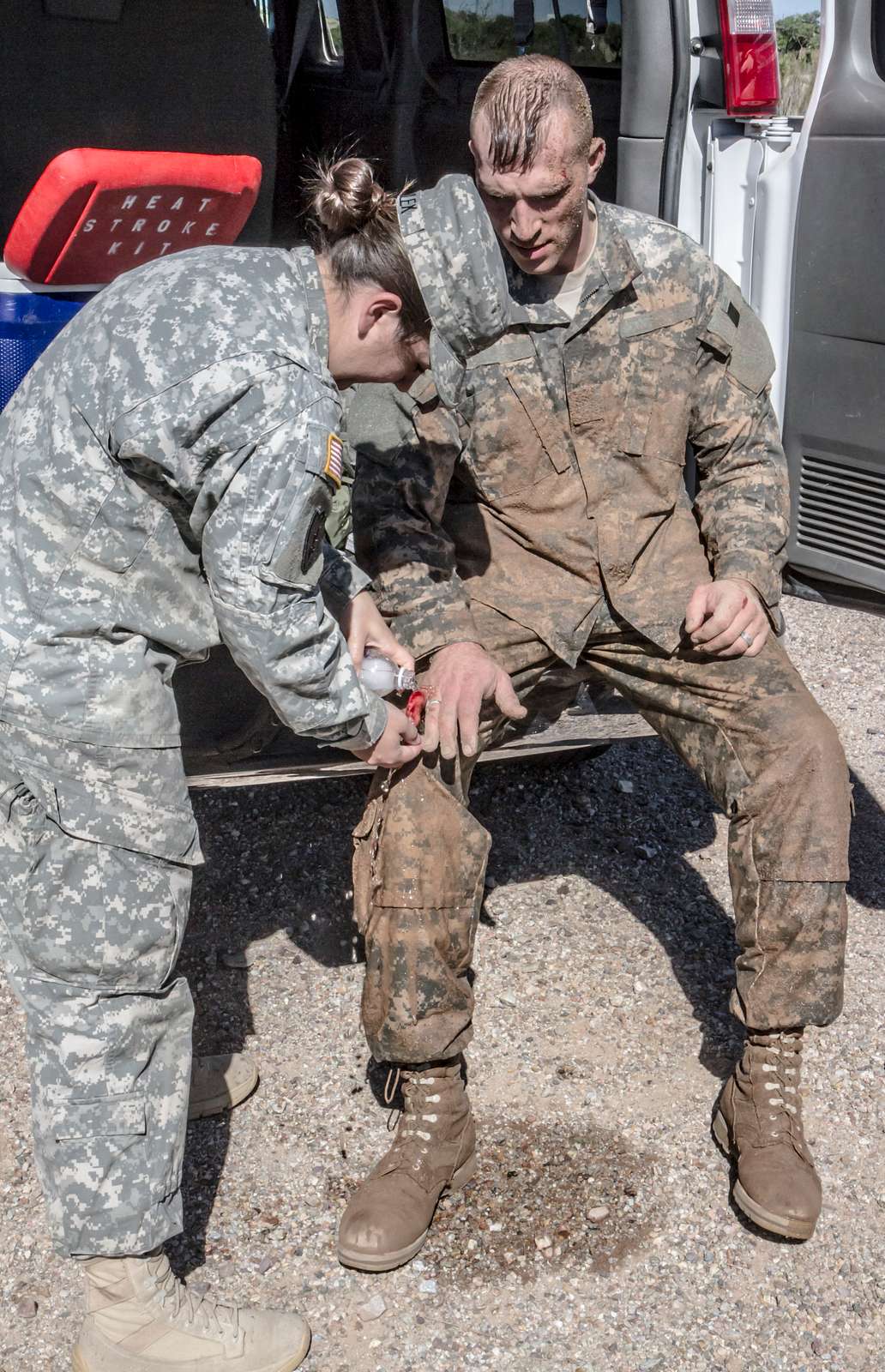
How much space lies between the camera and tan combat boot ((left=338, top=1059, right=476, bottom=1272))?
218cm

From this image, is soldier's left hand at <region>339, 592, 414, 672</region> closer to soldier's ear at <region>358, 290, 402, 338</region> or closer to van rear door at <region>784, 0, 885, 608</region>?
soldier's ear at <region>358, 290, 402, 338</region>

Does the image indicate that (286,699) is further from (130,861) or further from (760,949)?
(760,949)

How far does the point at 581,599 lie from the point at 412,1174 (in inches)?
42.7

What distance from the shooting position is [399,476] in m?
2.57

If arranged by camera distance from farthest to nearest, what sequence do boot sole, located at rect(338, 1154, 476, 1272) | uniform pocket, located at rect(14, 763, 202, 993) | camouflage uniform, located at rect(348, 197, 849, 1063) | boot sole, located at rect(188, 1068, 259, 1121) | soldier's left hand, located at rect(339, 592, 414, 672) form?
1. boot sole, located at rect(188, 1068, 259, 1121)
2. camouflage uniform, located at rect(348, 197, 849, 1063)
3. soldier's left hand, located at rect(339, 592, 414, 672)
4. boot sole, located at rect(338, 1154, 476, 1272)
5. uniform pocket, located at rect(14, 763, 202, 993)

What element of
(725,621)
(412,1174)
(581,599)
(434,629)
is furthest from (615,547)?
(412,1174)

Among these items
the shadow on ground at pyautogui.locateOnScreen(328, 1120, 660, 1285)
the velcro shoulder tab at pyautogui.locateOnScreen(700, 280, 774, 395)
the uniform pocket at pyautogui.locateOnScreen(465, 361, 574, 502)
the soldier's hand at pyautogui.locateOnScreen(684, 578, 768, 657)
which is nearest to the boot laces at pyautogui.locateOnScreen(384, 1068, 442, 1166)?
the shadow on ground at pyautogui.locateOnScreen(328, 1120, 660, 1285)

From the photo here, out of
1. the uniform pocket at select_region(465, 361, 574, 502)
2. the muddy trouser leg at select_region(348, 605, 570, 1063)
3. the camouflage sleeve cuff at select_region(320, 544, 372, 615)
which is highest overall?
the uniform pocket at select_region(465, 361, 574, 502)

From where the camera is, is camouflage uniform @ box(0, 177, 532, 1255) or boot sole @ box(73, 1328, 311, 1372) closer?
camouflage uniform @ box(0, 177, 532, 1255)

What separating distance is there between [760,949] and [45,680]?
130 cm

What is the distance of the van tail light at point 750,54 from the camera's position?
2.66m

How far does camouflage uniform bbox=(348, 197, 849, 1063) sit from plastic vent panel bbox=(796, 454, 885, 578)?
0.46 feet

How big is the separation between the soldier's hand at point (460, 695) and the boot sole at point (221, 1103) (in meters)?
Answer: 0.72

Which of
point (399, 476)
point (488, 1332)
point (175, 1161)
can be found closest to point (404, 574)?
point (399, 476)
